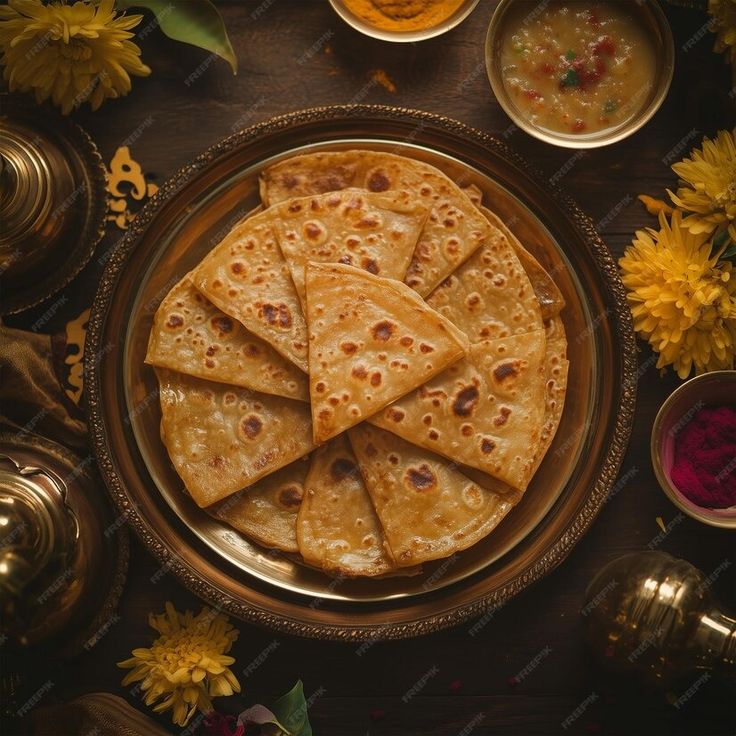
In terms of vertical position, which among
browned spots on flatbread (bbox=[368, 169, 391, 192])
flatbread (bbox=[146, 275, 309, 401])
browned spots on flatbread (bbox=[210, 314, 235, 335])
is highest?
browned spots on flatbread (bbox=[368, 169, 391, 192])

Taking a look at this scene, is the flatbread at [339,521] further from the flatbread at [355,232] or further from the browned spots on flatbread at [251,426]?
the flatbread at [355,232]

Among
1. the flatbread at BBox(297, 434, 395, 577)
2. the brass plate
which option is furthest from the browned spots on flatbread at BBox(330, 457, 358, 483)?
the brass plate

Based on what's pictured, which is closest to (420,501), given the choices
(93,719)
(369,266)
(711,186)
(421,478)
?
(421,478)

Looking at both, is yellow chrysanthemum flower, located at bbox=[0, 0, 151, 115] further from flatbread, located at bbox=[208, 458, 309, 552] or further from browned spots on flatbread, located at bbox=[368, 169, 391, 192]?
flatbread, located at bbox=[208, 458, 309, 552]

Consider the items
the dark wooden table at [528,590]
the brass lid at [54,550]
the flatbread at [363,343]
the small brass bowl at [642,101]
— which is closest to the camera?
the brass lid at [54,550]

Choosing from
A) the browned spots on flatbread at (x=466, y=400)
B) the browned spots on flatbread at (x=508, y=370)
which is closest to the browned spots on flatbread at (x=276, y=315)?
the browned spots on flatbread at (x=466, y=400)

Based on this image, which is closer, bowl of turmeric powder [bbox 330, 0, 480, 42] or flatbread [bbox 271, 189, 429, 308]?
flatbread [bbox 271, 189, 429, 308]

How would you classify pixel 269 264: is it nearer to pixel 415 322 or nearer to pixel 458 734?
pixel 415 322

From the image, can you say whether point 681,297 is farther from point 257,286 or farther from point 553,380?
point 257,286
